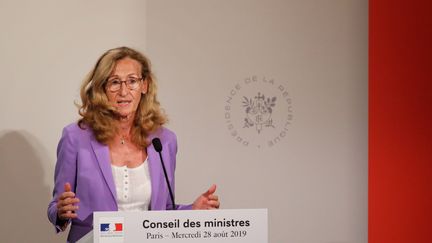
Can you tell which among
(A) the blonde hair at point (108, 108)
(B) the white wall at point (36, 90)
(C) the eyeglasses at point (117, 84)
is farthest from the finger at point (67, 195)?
(B) the white wall at point (36, 90)

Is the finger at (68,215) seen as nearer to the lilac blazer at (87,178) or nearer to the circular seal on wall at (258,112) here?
the lilac blazer at (87,178)

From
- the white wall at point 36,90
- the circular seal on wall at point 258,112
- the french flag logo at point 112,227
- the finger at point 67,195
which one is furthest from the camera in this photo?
the circular seal on wall at point 258,112

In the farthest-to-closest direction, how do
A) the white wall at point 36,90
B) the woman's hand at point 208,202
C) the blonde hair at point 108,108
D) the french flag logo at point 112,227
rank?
the white wall at point 36,90
the blonde hair at point 108,108
the woman's hand at point 208,202
the french flag logo at point 112,227

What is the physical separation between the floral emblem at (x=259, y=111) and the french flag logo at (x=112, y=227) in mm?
2003

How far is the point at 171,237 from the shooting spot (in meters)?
2.07

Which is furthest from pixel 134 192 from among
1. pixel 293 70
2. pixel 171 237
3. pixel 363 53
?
pixel 363 53

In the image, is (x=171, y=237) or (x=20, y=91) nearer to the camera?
(x=171, y=237)

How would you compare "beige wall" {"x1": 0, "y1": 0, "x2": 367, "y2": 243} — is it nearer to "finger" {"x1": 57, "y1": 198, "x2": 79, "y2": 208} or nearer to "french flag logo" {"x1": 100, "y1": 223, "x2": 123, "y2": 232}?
"finger" {"x1": 57, "y1": 198, "x2": 79, "y2": 208}

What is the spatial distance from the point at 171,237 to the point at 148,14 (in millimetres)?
1940

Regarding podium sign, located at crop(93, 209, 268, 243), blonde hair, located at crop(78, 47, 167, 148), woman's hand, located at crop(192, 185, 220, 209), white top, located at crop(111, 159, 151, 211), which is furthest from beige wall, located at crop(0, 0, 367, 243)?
podium sign, located at crop(93, 209, 268, 243)

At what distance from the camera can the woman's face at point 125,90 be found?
2920mm

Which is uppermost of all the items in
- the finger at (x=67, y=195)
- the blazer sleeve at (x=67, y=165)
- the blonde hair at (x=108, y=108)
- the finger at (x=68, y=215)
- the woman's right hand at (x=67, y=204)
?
the blonde hair at (x=108, y=108)

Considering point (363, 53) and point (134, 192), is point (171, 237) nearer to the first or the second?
point (134, 192)

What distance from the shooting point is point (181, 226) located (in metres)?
2.08
